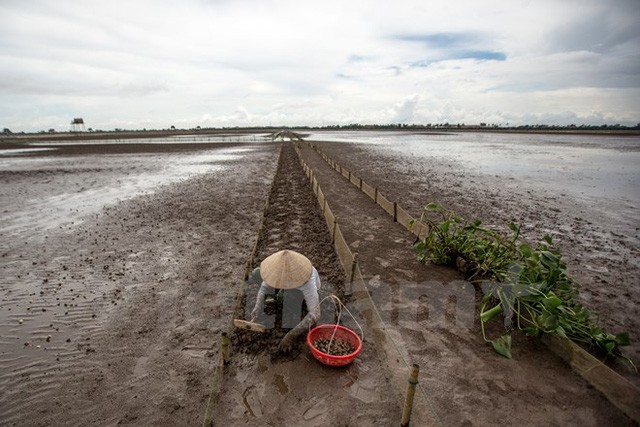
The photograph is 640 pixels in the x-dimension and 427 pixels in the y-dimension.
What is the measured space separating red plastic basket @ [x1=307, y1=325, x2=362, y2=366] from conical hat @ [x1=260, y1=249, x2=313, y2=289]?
79 cm

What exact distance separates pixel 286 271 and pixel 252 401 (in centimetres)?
170

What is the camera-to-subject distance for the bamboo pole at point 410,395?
336 cm

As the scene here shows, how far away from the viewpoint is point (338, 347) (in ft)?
16.0

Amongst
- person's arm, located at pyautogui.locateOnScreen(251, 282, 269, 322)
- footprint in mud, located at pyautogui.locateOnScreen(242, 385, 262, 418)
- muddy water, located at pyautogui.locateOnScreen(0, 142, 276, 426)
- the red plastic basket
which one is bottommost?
muddy water, located at pyautogui.locateOnScreen(0, 142, 276, 426)

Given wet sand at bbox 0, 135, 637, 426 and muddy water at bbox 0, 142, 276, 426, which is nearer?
wet sand at bbox 0, 135, 637, 426

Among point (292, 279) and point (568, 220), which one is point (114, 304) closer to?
point (292, 279)

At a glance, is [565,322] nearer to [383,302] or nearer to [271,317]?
[383,302]

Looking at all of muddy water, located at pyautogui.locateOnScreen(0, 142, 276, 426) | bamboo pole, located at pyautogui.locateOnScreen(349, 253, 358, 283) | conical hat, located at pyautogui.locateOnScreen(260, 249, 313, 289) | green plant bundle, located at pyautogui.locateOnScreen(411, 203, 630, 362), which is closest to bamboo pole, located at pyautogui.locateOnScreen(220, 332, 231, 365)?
muddy water, located at pyautogui.locateOnScreen(0, 142, 276, 426)

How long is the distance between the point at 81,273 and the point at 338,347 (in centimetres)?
651

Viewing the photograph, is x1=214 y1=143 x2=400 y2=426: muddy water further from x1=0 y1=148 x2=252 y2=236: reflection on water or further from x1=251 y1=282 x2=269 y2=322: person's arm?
x1=0 y1=148 x2=252 y2=236: reflection on water

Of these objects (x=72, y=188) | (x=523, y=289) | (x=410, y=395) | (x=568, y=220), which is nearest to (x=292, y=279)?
(x=410, y=395)

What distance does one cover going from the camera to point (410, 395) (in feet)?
11.4

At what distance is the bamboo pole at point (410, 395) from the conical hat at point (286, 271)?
1.99 metres

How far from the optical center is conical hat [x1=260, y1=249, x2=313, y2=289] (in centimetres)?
481
